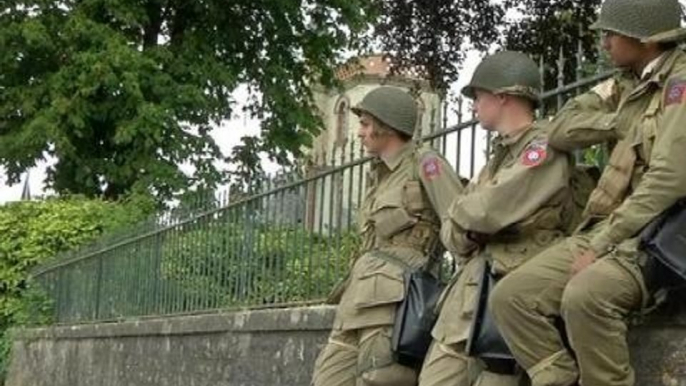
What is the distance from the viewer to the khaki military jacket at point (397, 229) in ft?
16.9

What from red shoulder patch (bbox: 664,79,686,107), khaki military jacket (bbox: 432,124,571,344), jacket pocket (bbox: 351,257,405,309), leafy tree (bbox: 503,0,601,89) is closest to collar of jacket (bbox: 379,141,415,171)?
jacket pocket (bbox: 351,257,405,309)

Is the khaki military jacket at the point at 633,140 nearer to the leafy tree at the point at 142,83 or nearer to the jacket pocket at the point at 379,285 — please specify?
the jacket pocket at the point at 379,285

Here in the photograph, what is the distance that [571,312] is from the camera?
3820 millimetres

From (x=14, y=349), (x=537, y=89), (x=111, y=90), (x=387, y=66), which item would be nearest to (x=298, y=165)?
(x=537, y=89)

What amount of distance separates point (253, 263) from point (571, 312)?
5146 mm

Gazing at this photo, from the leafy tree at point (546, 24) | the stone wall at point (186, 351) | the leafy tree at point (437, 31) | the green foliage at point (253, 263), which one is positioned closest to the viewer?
the stone wall at point (186, 351)

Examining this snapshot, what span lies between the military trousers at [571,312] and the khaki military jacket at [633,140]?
10 centimetres

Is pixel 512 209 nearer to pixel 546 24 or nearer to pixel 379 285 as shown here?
pixel 379 285

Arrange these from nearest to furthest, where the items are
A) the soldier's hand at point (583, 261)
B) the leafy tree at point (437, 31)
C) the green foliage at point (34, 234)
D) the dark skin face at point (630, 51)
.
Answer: the soldier's hand at point (583, 261)
the dark skin face at point (630, 51)
the green foliage at point (34, 234)
the leafy tree at point (437, 31)

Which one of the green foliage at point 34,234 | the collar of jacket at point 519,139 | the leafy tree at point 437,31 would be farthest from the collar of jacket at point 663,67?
the leafy tree at point 437,31

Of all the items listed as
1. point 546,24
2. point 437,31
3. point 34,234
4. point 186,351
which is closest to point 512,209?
point 186,351

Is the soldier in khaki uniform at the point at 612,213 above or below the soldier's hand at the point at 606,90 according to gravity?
below

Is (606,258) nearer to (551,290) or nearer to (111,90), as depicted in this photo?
(551,290)

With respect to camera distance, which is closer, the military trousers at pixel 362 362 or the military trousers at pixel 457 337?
the military trousers at pixel 457 337
